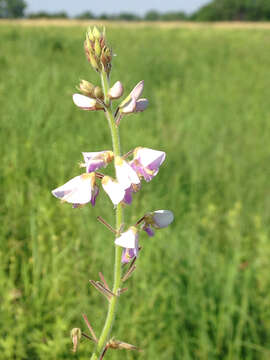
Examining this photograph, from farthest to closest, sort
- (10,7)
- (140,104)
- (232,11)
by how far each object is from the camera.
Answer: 1. (232,11)
2. (10,7)
3. (140,104)

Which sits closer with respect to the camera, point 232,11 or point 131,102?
point 131,102

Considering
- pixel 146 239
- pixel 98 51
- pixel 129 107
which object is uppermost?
pixel 98 51

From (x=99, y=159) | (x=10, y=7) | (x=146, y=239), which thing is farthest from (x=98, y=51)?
(x=10, y=7)

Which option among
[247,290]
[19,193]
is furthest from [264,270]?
[19,193]

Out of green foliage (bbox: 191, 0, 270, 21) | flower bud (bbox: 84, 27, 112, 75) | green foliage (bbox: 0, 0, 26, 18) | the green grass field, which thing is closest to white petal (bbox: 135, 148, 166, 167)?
flower bud (bbox: 84, 27, 112, 75)

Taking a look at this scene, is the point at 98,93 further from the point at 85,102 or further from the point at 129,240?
the point at 129,240

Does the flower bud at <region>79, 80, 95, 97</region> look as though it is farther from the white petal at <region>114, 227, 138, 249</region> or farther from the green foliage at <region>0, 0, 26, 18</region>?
the green foliage at <region>0, 0, 26, 18</region>

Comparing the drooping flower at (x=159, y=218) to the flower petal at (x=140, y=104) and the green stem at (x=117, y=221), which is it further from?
the flower petal at (x=140, y=104)
